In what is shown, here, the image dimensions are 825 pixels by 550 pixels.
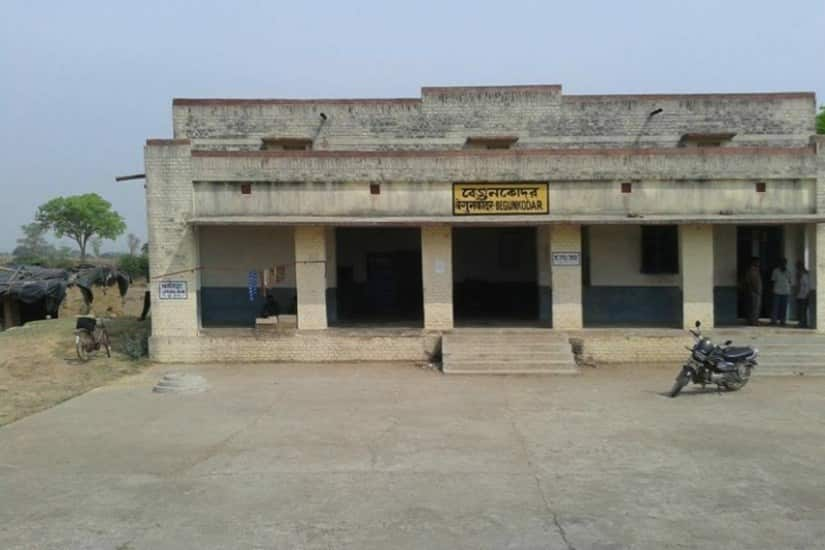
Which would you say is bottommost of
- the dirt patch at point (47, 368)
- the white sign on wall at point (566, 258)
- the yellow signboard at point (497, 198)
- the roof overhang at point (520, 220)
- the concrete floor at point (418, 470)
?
the concrete floor at point (418, 470)

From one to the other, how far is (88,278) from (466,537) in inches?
828

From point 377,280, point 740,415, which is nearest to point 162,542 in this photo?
point 740,415

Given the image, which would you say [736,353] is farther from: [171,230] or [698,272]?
[171,230]

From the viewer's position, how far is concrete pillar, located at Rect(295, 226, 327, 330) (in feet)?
52.5

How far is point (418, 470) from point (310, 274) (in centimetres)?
904

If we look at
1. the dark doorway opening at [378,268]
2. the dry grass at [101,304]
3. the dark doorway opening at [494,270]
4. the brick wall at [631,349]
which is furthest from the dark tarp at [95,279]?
the brick wall at [631,349]

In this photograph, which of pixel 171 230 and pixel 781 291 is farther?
pixel 781 291

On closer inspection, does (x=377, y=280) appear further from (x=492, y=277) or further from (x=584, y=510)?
(x=584, y=510)

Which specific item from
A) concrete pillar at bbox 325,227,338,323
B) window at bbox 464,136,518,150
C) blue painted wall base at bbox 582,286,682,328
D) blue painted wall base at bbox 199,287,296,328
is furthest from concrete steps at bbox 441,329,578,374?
window at bbox 464,136,518,150

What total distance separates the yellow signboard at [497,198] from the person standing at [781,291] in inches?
231

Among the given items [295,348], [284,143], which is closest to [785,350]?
[295,348]

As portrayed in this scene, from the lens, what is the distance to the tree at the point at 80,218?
7044cm

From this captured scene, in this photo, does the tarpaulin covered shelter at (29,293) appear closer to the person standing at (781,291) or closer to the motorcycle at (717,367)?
the motorcycle at (717,367)

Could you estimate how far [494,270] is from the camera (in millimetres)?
21484
